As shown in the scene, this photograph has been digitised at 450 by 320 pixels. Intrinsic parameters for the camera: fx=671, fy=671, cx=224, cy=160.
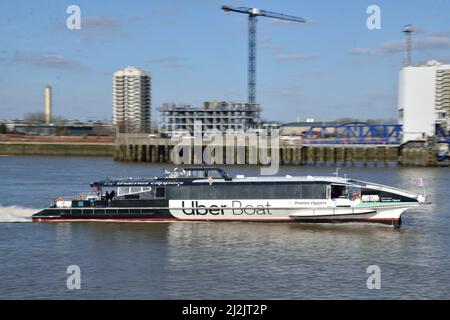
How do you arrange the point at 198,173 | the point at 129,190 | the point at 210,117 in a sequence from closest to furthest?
the point at 129,190
the point at 198,173
the point at 210,117

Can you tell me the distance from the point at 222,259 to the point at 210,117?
14420cm

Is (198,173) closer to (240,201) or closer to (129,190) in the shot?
(240,201)

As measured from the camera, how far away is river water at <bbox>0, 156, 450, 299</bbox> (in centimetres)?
2045

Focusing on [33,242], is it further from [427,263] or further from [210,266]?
[427,263]

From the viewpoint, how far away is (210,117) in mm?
167750

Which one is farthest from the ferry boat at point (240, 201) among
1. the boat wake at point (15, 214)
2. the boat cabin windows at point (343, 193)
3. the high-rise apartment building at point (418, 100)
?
the high-rise apartment building at point (418, 100)

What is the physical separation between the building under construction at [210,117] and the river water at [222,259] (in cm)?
12894

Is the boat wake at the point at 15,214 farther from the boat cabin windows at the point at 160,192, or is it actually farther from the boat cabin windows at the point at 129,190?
the boat cabin windows at the point at 160,192

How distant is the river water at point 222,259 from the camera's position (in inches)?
805

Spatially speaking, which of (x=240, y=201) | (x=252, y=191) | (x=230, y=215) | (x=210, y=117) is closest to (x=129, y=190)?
(x=230, y=215)

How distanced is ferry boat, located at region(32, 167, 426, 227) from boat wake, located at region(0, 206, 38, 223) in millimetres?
1137

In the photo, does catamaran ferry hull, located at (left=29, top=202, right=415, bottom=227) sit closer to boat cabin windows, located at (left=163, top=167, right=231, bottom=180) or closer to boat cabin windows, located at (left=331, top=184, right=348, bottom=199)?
boat cabin windows, located at (left=331, top=184, right=348, bottom=199)

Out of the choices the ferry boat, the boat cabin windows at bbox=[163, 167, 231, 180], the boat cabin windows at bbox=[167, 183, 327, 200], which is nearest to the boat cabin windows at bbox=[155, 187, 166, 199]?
the ferry boat
